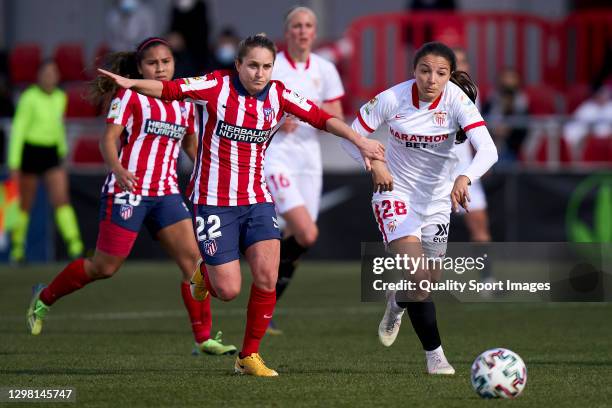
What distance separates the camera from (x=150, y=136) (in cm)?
919

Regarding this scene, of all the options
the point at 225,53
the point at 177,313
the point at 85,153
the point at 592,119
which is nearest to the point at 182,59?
the point at 225,53

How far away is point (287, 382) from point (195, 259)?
77.1 inches

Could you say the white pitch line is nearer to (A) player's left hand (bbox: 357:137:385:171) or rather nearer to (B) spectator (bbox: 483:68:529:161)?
(A) player's left hand (bbox: 357:137:385:171)

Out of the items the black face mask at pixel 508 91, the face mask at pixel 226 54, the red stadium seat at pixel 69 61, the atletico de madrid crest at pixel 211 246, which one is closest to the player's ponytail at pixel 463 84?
the atletico de madrid crest at pixel 211 246

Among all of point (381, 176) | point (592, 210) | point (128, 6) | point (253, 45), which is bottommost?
point (592, 210)

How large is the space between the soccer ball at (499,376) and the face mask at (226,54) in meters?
12.7

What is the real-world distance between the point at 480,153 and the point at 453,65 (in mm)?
574

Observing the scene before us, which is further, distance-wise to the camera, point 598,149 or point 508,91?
point 598,149

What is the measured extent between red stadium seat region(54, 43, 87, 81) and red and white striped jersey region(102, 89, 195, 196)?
13.3 meters

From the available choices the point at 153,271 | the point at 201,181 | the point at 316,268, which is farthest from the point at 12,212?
the point at 201,181

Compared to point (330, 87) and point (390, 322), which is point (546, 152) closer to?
point (330, 87)

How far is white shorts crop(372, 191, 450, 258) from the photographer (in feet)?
26.9

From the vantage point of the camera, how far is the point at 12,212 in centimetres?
1744

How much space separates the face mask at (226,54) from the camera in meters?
19.2
